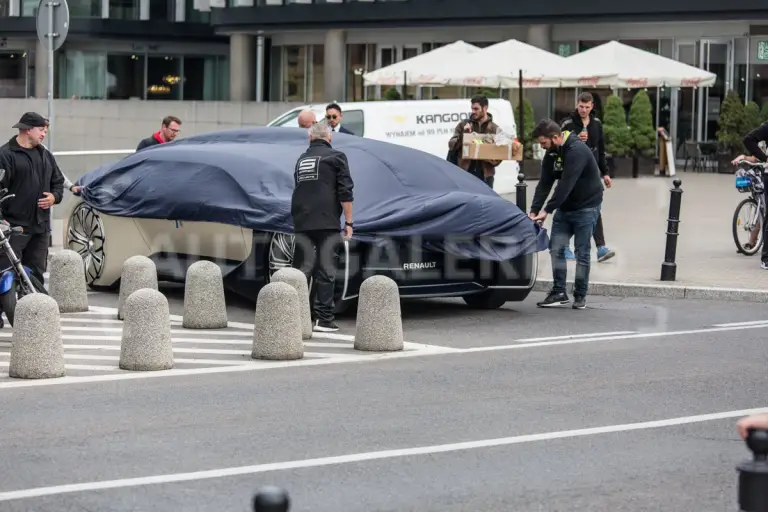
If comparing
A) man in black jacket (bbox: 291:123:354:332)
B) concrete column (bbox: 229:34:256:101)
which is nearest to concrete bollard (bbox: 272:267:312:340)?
man in black jacket (bbox: 291:123:354:332)

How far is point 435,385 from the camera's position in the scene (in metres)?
10.5

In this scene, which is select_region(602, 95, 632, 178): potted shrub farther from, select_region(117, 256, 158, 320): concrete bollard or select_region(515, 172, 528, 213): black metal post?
select_region(117, 256, 158, 320): concrete bollard

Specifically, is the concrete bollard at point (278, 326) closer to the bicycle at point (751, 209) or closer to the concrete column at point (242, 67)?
the bicycle at point (751, 209)

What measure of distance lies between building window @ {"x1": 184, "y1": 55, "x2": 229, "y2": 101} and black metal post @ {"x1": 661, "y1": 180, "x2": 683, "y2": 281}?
50.0 meters

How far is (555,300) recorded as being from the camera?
601 inches

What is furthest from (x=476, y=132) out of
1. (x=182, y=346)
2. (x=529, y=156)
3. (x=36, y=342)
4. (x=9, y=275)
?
(x=529, y=156)

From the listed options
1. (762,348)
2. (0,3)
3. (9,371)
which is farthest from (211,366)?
(0,3)

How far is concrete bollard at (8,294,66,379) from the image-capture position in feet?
35.0

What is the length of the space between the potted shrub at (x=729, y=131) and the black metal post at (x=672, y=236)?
2371 centimetres

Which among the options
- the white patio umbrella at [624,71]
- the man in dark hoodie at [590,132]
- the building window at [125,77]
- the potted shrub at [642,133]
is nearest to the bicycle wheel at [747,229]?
the man in dark hoodie at [590,132]

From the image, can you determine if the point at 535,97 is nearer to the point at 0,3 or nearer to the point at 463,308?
the point at 0,3

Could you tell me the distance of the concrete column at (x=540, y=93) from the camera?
1813 inches

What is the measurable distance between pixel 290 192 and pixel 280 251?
61 centimetres

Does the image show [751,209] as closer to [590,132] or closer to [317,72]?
[590,132]
